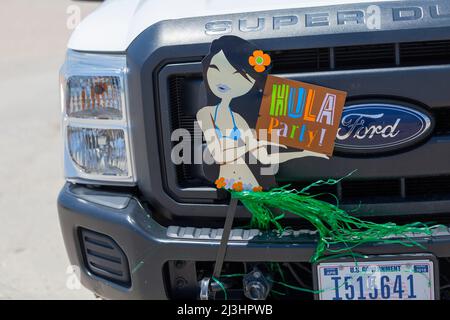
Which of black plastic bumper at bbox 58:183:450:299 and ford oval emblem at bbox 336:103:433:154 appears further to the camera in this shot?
black plastic bumper at bbox 58:183:450:299

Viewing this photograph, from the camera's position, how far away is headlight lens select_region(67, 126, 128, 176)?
2906mm

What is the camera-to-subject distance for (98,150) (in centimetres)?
296

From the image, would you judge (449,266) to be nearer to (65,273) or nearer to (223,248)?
(223,248)

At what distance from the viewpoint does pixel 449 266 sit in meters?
2.91

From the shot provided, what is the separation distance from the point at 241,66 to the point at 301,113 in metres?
0.28

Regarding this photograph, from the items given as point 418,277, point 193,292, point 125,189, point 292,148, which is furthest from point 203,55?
point 418,277

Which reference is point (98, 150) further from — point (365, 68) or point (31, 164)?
point (31, 164)

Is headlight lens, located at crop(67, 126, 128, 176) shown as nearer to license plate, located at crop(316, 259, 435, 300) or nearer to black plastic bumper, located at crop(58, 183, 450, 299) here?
black plastic bumper, located at crop(58, 183, 450, 299)

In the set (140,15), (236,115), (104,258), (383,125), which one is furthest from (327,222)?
(140,15)

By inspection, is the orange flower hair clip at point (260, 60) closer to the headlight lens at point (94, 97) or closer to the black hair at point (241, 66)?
the black hair at point (241, 66)

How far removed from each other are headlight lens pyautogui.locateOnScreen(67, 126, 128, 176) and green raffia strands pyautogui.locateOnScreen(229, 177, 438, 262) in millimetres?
495

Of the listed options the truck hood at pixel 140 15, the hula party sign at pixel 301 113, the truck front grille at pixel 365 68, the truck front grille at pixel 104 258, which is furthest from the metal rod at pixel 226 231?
the truck hood at pixel 140 15

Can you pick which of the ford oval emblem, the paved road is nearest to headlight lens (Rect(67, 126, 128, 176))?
the ford oval emblem

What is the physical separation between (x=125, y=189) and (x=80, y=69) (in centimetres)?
52
